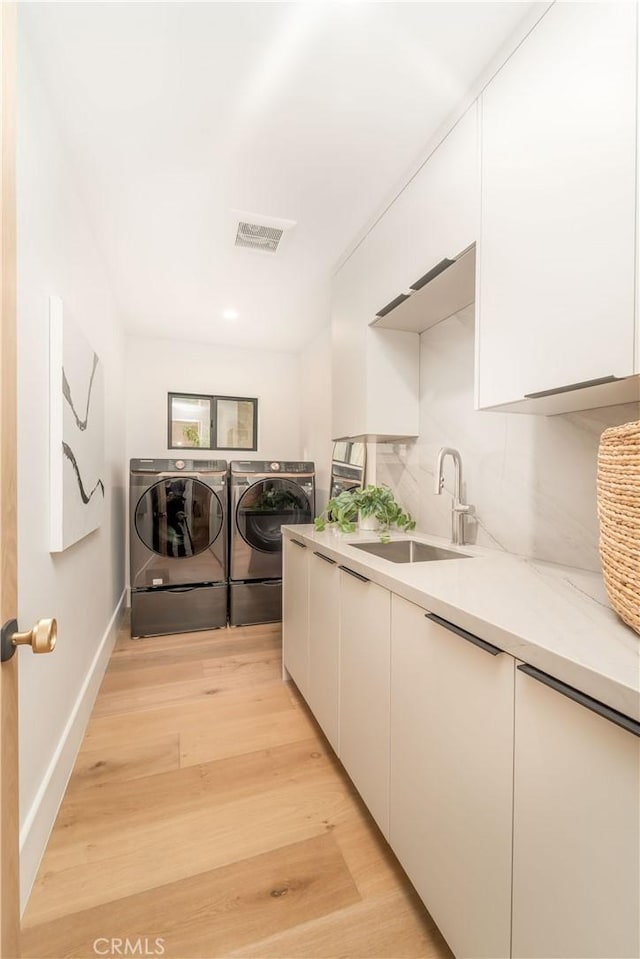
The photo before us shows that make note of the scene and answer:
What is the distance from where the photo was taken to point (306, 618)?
1933 mm

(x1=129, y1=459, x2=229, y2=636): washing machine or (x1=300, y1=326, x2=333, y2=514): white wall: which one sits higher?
(x1=300, y1=326, x2=333, y2=514): white wall

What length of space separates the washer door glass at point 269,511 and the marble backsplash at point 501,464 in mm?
1317

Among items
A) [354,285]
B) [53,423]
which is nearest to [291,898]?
[53,423]

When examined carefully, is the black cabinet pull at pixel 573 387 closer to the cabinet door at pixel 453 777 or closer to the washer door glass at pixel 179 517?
the cabinet door at pixel 453 777

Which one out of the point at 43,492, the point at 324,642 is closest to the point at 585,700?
the point at 324,642

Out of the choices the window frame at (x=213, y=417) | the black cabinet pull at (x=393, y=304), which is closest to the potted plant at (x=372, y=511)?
the black cabinet pull at (x=393, y=304)

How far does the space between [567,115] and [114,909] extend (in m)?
2.35

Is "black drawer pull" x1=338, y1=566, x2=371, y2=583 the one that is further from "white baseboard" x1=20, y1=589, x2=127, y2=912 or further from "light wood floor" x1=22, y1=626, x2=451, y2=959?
"white baseboard" x1=20, y1=589, x2=127, y2=912

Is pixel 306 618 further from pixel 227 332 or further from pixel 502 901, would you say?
pixel 227 332

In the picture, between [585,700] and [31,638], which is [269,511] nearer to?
[31,638]

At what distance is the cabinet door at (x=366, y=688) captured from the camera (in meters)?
1.19

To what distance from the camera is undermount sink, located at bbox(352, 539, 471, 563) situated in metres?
1.74

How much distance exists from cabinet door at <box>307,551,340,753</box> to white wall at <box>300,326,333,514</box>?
1.80 metres

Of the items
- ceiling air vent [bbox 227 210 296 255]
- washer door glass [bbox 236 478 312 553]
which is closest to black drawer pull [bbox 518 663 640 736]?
ceiling air vent [bbox 227 210 296 255]
